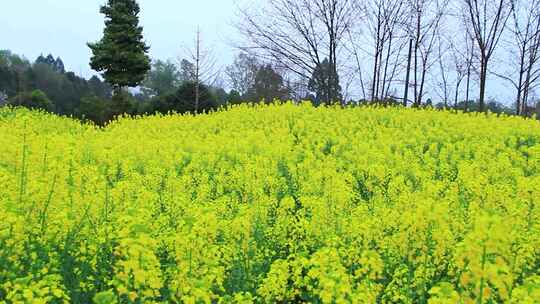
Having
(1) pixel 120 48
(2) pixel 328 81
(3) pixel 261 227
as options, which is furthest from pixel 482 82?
(1) pixel 120 48

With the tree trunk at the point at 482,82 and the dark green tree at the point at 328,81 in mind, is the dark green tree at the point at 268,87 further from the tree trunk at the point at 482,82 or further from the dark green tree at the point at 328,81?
the tree trunk at the point at 482,82

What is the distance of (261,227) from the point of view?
518 centimetres

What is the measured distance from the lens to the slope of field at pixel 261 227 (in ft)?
10.1

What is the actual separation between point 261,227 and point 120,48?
28.6m

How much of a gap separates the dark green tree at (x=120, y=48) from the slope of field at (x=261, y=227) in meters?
22.7

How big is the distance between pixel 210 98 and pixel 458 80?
15.3 m

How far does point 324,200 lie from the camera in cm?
545

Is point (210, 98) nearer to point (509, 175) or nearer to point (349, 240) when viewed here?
point (509, 175)

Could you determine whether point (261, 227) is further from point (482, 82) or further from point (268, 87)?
point (268, 87)

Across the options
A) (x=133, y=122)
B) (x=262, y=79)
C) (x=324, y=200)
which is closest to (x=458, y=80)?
(x=262, y=79)

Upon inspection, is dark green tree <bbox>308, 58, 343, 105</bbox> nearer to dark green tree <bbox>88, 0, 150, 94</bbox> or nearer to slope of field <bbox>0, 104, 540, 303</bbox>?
slope of field <bbox>0, 104, 540, 303</bbox>

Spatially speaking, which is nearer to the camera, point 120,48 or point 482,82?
point 482,82

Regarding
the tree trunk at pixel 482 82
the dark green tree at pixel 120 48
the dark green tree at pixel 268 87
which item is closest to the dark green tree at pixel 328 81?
the tree trunk at pixel 482 82

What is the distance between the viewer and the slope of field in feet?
10.1
